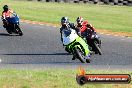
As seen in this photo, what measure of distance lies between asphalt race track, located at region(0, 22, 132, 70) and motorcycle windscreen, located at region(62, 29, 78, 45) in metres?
3.05

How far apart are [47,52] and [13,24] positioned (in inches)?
189

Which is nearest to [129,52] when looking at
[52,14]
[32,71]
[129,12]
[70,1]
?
[32,71]

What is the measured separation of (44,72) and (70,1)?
34.4m

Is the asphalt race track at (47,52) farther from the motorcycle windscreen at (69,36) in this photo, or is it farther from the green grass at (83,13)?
the green grass at (83,13)

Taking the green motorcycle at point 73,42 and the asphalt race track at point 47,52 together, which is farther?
the asphalt race track at point 47,52

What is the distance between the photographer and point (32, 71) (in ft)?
50.3

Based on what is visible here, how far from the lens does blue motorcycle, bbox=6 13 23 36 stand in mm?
25500

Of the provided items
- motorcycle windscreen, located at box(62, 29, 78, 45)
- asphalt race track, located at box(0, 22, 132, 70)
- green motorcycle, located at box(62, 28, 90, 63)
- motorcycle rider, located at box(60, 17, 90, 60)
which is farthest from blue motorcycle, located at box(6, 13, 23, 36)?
motorcycle windscreen, located at box(62, 29, 78, 45)

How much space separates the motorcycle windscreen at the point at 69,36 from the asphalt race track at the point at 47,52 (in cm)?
305

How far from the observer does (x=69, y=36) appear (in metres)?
14.2

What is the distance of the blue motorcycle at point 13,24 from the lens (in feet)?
83.7

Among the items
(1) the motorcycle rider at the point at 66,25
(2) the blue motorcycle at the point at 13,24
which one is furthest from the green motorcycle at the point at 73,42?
(2) the blue motorcycle at the point at 13,24

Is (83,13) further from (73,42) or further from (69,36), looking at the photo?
(69,36)

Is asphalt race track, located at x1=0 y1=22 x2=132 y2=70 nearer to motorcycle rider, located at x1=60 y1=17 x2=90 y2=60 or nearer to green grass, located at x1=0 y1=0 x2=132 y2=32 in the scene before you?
motorcycle rider, located at x1=60 y1=17 x2=90 y2=60
